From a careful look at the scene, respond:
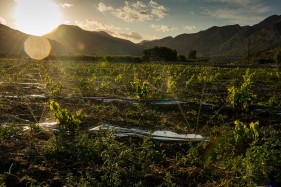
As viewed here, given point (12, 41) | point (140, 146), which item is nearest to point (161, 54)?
point (140, 146)

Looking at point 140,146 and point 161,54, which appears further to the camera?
point 161,54

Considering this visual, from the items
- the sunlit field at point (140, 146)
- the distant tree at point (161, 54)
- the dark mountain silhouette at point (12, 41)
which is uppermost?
the dark mountain silhouette at point (12, 41)

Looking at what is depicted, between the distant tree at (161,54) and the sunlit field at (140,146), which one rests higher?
the distant tree at (161,54)

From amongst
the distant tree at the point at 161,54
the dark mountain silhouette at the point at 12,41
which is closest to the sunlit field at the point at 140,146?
the distant tree at the point at 161,54

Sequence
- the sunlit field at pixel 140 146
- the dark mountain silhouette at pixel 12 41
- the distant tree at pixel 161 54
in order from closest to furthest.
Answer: the sunlit field at pixel 140 146, the distant tree at pixel 161 54, the dark mountain silhouette at pixel 12 41

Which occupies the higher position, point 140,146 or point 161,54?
point 161,54

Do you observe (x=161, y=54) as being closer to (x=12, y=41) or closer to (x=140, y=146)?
(x=140, y=146)

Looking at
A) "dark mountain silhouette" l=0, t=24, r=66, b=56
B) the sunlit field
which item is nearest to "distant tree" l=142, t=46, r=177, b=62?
the sunlit field

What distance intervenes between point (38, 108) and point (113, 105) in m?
2.34

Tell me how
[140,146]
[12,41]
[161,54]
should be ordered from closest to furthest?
[140,146]
[161,54]
[12,41]

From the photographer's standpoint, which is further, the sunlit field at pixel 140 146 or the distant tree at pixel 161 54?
the distant tree at pixel 161 54

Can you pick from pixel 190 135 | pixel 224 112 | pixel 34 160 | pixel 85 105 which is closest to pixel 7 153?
pixel 34 160

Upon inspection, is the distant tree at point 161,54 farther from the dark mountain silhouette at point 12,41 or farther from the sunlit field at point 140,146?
the dark mountain silhouette at point 12,41

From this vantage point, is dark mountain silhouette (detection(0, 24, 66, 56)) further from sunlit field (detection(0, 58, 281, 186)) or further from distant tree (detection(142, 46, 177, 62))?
sunlit field (detection(0, 58, 281, 186))
